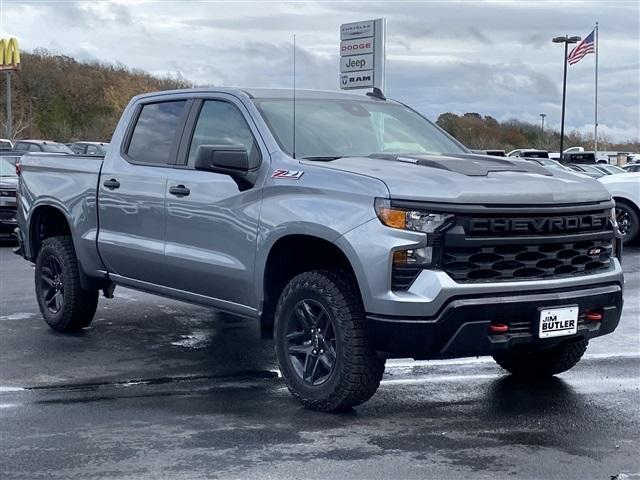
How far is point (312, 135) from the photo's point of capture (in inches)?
251

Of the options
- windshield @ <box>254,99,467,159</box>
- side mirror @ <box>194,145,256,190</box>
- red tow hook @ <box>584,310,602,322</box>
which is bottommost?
red tow hook @ <box>584,310,602,322</box>

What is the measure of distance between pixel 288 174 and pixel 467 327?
1464 millimetres

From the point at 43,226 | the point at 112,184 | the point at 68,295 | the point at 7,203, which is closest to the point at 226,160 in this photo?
the point at 112,184

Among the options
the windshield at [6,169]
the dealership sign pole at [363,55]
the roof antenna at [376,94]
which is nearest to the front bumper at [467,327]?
the roof antenna at [376,94]

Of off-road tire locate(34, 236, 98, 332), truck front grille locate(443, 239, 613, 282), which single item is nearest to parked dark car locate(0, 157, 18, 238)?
off-road tire locate(34, 236, 98, 332)

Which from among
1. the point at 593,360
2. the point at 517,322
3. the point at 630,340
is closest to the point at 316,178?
the point at 517,322

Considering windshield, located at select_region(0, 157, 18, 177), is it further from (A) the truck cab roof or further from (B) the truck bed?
(A) the truck cab roof

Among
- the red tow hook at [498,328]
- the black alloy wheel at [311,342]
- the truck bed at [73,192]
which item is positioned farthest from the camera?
the truck bed at [73,192]

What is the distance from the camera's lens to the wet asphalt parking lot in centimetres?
475

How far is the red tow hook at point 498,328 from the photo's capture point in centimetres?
528

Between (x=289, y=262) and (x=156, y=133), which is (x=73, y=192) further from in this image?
(x=289, y=262)

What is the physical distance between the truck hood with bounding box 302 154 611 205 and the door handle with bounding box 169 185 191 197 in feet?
3.73

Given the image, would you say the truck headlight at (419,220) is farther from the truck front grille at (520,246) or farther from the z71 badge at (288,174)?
the z71 badge at (288,174)

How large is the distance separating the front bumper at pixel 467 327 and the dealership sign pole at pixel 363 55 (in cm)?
1435
